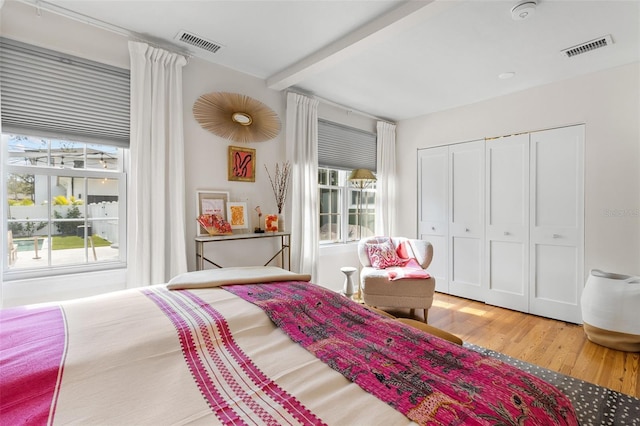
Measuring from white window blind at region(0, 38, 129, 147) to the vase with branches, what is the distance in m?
1.42

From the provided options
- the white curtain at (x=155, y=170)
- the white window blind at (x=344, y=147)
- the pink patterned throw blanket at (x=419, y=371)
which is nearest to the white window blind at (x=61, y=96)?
the white curtain at (x=155, y=170)

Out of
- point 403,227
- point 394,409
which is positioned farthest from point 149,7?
point 403,227

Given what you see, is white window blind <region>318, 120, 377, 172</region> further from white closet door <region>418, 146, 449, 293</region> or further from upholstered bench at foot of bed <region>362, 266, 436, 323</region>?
upholstered bench at foot of bed <region>362, 266, 436, 323</region>

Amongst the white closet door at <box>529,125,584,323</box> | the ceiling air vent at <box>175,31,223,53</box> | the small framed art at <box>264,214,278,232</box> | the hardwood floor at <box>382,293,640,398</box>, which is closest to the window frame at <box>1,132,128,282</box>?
the ceiling air vent at <box>175,31,223,53</box>

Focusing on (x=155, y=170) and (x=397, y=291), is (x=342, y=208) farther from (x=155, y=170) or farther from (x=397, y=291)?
(x=155, y=170)

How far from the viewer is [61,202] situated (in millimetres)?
2254

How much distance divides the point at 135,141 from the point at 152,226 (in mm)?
675

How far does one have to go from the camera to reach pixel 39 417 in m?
0.69

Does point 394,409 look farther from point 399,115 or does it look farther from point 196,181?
point 399,115

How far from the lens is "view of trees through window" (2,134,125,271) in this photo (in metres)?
2.10

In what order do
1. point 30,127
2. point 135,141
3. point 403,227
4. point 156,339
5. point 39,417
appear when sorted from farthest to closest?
point 403,227
point 135,141
point 30,127
point 156,339
point 39,417

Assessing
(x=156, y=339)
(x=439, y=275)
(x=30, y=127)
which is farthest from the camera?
(x=439, y=275)

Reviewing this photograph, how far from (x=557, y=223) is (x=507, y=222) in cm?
48

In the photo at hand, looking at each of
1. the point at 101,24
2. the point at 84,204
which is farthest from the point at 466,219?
the point at 101,24
